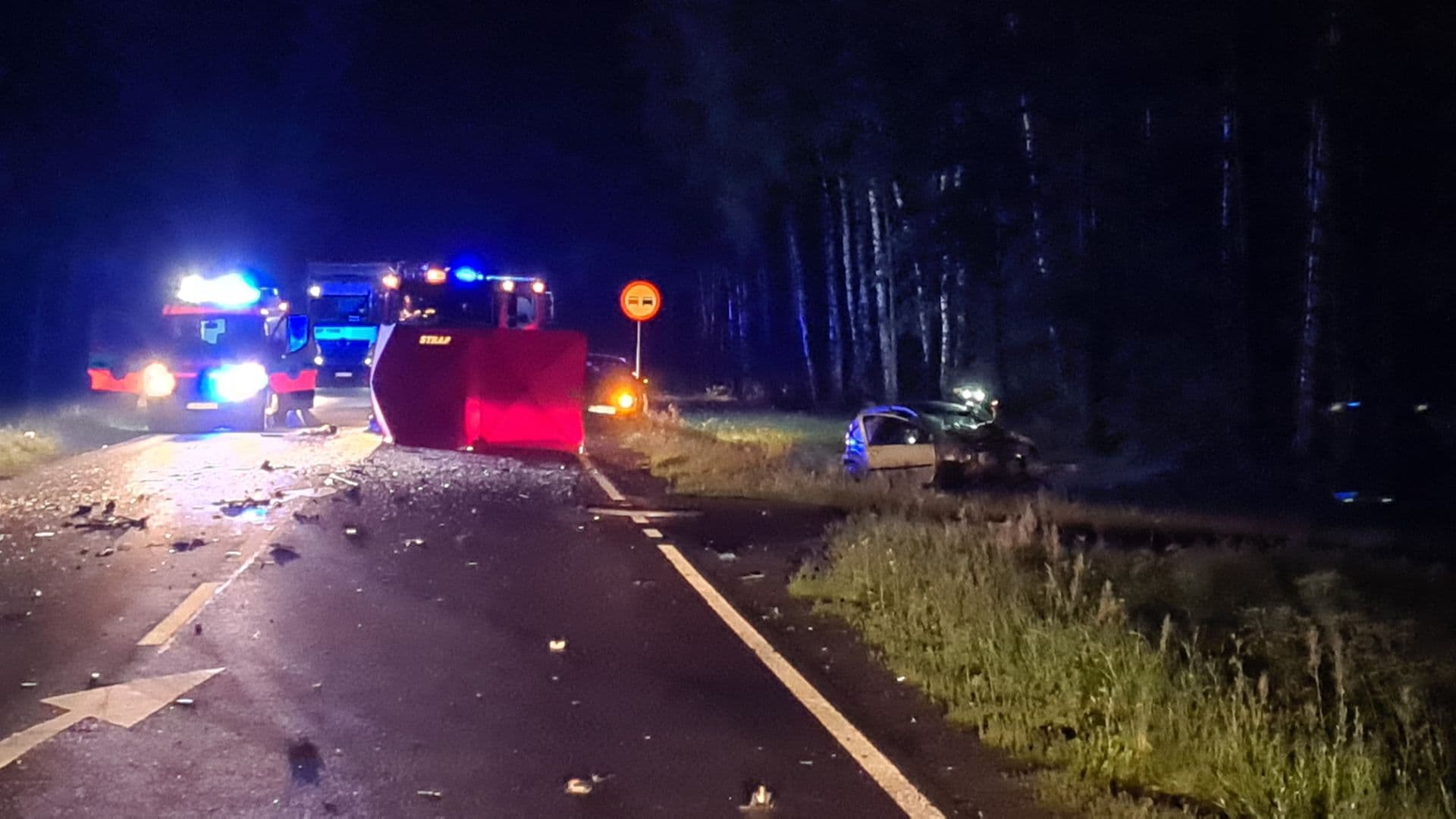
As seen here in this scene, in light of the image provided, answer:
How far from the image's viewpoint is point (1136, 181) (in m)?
31.6

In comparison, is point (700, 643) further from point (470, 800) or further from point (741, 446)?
point (741, 446)

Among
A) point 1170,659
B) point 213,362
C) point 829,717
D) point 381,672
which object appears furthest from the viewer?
point 213,362

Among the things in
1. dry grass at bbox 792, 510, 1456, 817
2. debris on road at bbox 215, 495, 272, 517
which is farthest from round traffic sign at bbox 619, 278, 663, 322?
dry grass at bbox 792, 510, 1456, 817

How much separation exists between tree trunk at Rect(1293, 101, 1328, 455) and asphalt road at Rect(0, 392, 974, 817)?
14.5 meters

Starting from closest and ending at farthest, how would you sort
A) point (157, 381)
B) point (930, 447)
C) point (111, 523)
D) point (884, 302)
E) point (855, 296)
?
point (111, 523) < point (930, 447) < point (157, 381) < point (884, 302) < point (855, 296)

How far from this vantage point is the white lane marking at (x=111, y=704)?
750cm

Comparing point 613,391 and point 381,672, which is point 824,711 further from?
point 613,391

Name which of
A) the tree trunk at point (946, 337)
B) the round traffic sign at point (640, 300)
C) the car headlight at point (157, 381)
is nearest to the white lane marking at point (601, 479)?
the round traffic sign at point (640, 300)

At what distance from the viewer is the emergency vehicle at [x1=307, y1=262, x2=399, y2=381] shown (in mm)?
39000

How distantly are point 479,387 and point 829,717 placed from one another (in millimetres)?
15505

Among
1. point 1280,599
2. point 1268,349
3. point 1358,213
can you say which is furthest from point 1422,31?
point 1280,599

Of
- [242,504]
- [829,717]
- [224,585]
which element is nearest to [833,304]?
[242,504]

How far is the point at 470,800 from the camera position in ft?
21.7

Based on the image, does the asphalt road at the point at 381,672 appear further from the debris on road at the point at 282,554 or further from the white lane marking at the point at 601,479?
the white lane marking at the point at 601,479
